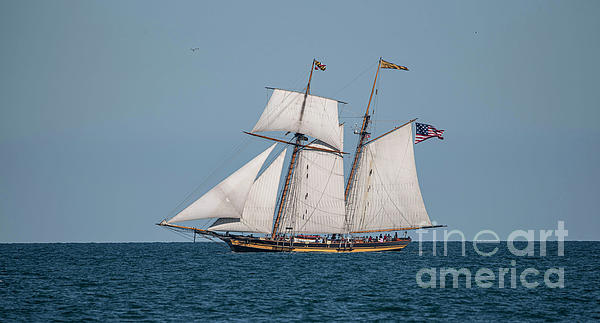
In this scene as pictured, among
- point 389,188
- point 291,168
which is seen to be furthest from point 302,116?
point 389,188

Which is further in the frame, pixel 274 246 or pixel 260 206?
pixel 274 246

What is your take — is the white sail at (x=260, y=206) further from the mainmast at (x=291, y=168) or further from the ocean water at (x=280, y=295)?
the ocean water at (x=280, y=295)

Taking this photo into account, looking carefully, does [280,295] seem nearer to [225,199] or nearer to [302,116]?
[225,199]

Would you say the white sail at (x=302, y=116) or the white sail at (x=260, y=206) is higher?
the white sail at (x=302, y=116)

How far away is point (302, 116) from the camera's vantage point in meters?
89.3

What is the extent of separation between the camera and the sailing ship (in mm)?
83812

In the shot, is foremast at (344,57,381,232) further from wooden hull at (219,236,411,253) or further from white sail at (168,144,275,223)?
white sail at (168,144,275,223)

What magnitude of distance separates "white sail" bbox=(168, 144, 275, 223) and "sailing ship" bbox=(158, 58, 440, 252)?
28 cm

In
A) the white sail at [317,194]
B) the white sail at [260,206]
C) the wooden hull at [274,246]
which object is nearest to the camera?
the white sail at [260,206]

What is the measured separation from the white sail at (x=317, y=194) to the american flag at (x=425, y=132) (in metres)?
11.4

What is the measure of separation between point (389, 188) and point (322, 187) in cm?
938

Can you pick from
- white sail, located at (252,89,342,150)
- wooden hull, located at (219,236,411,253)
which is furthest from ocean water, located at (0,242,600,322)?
white sail, located at (252,89,342,150)

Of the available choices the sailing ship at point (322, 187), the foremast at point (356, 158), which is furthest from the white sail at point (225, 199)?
the foremast at point (356, 158)

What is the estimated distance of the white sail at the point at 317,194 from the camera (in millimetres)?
88875
